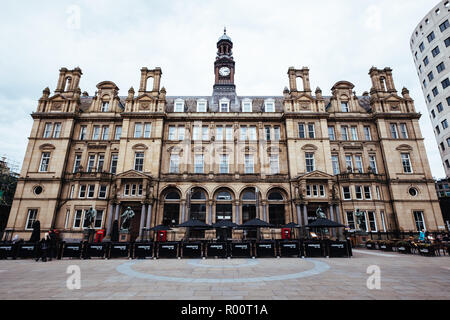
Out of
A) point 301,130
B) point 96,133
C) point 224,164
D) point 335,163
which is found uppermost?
point 301,130

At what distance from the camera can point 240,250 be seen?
17.2 metres

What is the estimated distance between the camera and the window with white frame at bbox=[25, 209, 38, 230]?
93.3 feet

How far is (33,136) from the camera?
31.7 metres

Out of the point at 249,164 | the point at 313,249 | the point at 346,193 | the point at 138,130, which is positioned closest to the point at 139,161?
the point at 138,130

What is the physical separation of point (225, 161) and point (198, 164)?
393 cm

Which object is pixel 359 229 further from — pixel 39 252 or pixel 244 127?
pixel 39 252

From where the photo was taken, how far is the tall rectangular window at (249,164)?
103ft

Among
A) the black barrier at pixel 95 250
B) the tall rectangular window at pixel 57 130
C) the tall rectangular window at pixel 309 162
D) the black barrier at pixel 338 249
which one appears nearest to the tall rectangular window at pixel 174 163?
the black barrier at pixel 95 250

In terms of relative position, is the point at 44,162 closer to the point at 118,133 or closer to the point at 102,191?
the point at 102,191

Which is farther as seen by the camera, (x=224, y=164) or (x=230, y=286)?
(x=224, y=164)

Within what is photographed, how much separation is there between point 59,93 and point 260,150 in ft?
105

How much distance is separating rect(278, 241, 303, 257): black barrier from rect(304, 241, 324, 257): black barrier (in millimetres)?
536

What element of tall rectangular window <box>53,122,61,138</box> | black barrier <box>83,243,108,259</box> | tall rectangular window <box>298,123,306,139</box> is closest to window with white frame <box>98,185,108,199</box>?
tall rectangular window <box>53,122,61,138</box>
